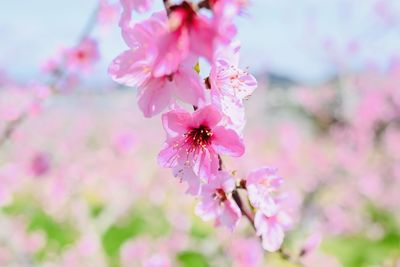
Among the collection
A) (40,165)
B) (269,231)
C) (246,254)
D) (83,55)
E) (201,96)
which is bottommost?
(40,165)

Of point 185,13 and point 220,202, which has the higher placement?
point 185,13

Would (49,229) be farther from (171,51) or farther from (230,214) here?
(171,51)

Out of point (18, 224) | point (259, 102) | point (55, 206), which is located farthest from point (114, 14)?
point (259, 102)

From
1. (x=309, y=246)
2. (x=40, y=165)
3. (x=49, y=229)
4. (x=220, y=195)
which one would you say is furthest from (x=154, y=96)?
(x=49, y=229)

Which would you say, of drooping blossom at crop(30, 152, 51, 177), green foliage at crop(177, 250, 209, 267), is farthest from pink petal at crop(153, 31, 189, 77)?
green foliage at crop(177, 250, 209, 267)

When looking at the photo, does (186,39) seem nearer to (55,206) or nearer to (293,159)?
(55,206)
